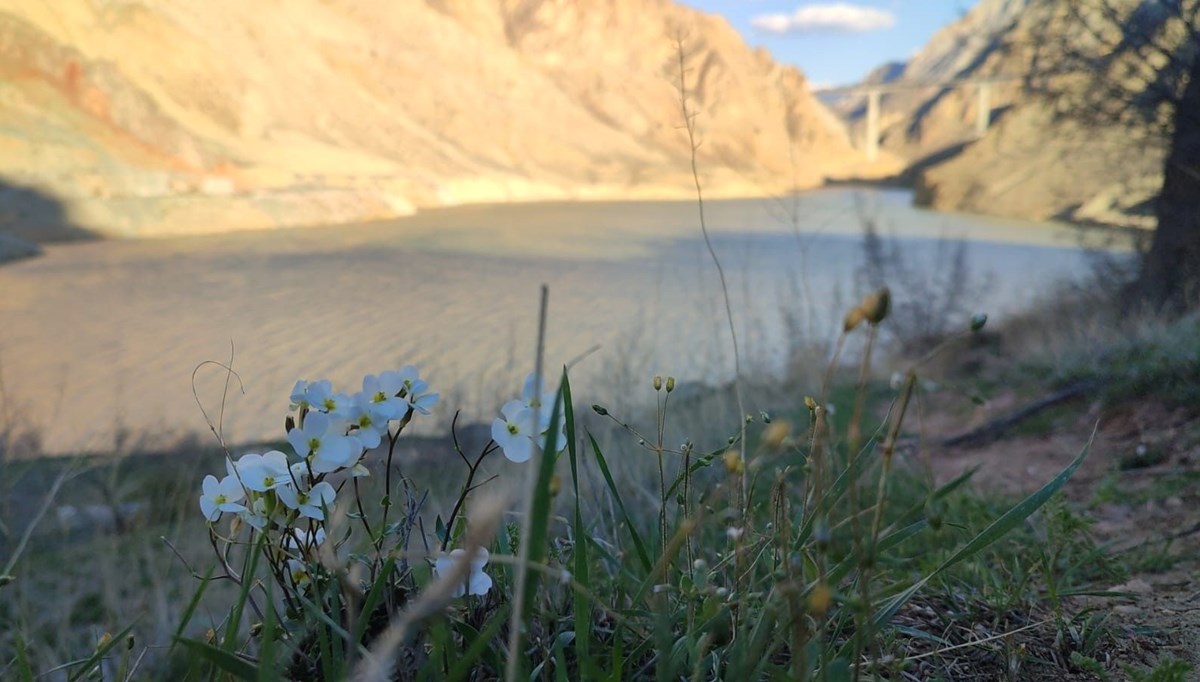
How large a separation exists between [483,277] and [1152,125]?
868 cm

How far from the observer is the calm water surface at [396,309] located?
5.82 metres

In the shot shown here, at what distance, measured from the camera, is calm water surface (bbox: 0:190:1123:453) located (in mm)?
5819

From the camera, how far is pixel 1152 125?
269 inches

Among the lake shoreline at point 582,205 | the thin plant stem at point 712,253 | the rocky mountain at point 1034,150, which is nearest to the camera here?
the thin plant stem at point 712,253

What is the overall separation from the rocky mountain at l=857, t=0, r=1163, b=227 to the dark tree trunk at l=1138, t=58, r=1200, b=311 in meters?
0.50

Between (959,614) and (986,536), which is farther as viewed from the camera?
(959,614)

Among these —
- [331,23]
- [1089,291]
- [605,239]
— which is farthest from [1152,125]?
[331,23]

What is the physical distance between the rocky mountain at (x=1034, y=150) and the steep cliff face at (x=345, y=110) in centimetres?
221

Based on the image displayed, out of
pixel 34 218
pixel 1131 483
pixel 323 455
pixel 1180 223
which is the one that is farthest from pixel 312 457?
pixel 34 218

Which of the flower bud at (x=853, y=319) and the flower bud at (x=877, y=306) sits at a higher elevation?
the flower bud at (x=877, y=306)

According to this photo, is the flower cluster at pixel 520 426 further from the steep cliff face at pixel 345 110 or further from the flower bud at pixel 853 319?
the steep cliff face at pixel 345 110

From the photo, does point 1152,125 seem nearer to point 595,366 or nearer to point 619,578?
point 595,366

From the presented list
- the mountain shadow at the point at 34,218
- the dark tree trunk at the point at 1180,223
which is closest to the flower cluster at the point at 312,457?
the dark tree trunk at the point at 1180,223

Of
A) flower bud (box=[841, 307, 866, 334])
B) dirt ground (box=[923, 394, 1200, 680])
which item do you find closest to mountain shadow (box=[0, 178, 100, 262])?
dirt ground (box=[923, 394, 1200, 680])
